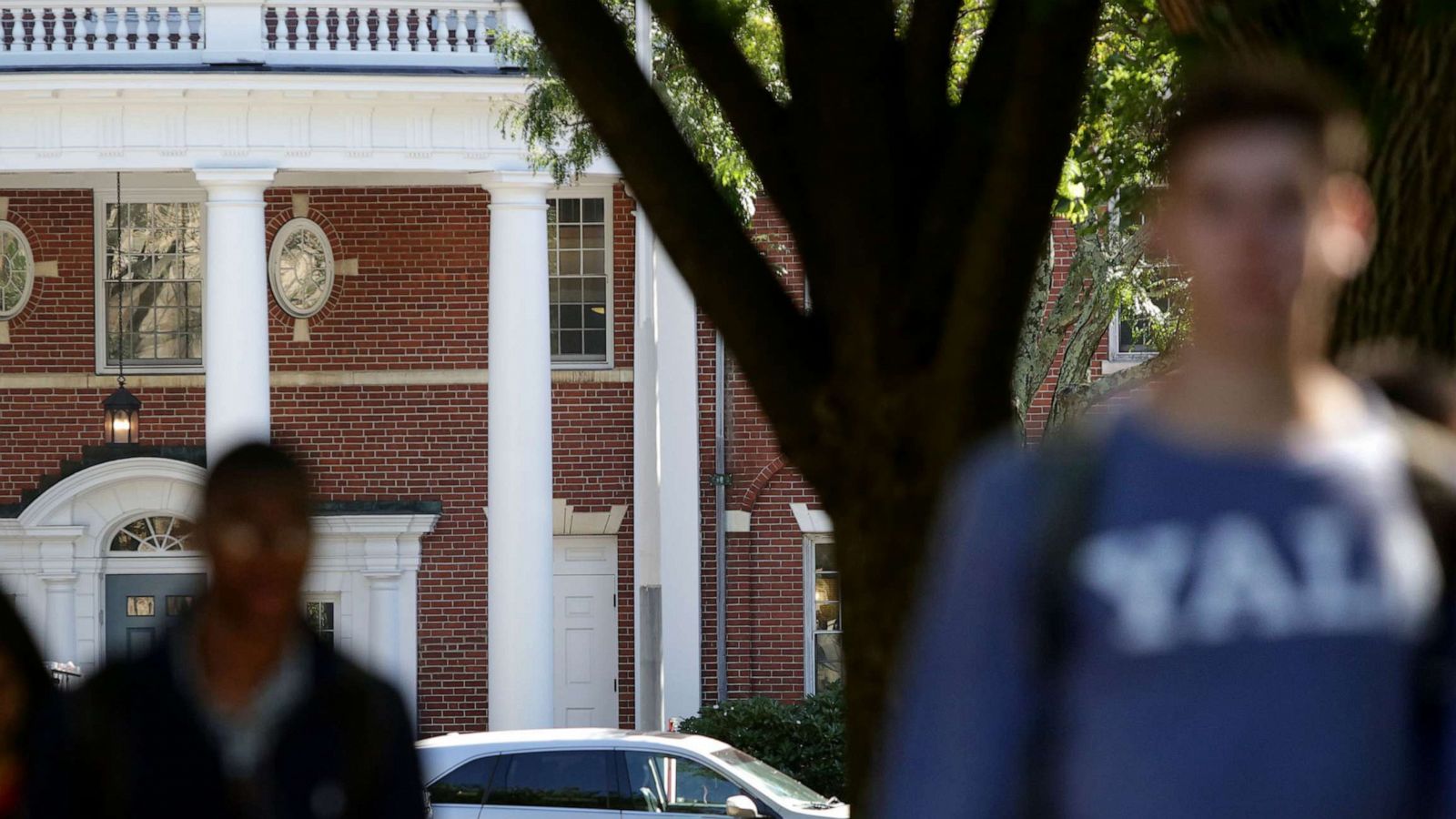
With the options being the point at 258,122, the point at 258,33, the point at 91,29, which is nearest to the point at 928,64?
the point at 258,122

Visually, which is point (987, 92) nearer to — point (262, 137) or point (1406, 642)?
point (1406, 642)

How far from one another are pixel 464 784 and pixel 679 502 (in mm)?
8940

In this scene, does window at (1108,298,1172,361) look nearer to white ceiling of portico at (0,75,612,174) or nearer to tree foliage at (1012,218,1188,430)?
tree foliage at (1012,218,1188,430)

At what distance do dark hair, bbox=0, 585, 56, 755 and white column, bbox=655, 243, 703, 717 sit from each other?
57.1ft

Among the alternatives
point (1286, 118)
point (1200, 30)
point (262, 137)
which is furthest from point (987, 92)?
point (262, 137)

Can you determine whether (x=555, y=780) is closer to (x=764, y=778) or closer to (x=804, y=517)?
(x=764, y=778)

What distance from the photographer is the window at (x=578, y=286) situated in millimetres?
21641

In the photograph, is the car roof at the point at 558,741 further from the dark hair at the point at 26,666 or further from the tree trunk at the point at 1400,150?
the dark hair at the point at 26,666

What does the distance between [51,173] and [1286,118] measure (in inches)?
821

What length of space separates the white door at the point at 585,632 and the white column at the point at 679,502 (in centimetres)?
93

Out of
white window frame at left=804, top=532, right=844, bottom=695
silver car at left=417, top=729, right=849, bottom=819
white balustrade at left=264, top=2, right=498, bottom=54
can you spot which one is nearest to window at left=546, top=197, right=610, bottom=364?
white balustrade at left=264, top=2, right=498, bottom=54

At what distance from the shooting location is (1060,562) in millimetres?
1654

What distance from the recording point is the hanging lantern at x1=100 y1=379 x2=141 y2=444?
1980 cm

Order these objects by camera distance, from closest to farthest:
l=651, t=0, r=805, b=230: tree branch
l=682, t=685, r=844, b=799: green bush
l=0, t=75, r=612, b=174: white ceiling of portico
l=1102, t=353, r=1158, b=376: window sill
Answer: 1. l=651, t=0, r=805, b=230: tree branch
2. l=682, t=685, r=844, b=799: green bush
3. l=0, t=75, r=612, b=174: white ceiling of portico
4. l=1102, t=353, r=1158, b=376: window sill
